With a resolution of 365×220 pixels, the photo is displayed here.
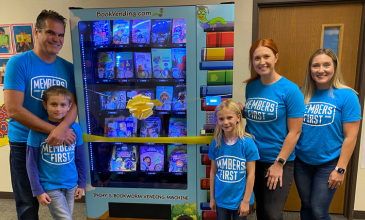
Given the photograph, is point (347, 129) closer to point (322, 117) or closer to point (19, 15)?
point (322, 117)

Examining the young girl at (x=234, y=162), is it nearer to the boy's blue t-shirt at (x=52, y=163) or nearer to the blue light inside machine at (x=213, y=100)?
the blue light inside machine at (x=213, y=100)

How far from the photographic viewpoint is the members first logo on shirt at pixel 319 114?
4.95ft

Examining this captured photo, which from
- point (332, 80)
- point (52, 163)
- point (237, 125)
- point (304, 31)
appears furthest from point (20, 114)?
point (304, 31)

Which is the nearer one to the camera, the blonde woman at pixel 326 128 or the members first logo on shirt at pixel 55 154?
the blonde woman at pixel 326 128

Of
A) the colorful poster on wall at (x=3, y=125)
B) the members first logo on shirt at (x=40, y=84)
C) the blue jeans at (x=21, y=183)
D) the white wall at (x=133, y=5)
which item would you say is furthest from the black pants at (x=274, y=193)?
the colorful poster on wall at (x=3, y=125)

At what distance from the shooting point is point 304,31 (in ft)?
7.79

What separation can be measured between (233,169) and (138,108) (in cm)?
94

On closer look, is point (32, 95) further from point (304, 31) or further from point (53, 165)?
point (304, 31)

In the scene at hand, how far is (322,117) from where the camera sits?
1518mm

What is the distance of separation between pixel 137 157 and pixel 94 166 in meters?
0.40

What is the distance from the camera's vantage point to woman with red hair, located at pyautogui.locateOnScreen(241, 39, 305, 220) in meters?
1.48

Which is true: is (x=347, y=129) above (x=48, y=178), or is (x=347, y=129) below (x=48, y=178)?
above

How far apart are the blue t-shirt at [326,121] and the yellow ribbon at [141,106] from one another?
1181mm

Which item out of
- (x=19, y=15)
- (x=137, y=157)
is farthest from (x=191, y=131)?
(x=19, y=15)
